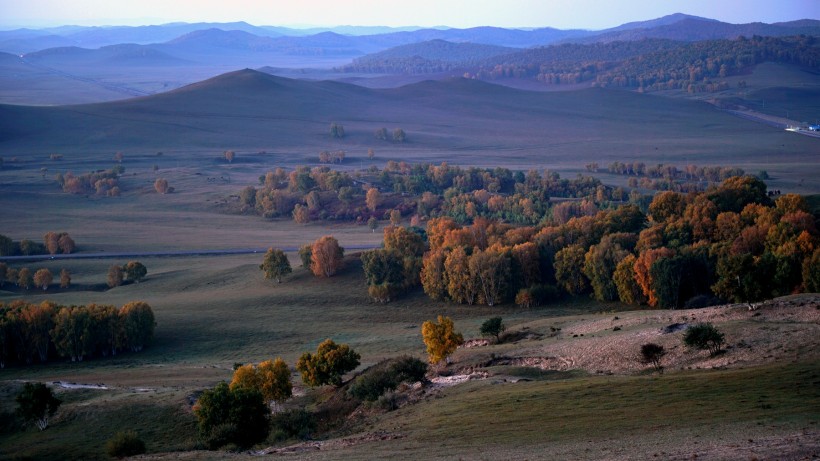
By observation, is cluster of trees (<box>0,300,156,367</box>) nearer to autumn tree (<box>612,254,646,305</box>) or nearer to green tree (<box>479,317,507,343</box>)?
green tree (<box>479,317,507,343</box>)

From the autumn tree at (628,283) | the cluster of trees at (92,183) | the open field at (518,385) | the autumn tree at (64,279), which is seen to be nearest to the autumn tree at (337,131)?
the cluster of trees at (92,183)

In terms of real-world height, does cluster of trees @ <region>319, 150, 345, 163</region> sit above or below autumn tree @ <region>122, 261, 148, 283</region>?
above

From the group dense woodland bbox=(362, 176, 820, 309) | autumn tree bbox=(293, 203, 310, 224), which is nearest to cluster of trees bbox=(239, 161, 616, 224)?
autumn tree bbox=(293, 203, 310, 224)

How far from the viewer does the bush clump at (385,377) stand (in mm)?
35969

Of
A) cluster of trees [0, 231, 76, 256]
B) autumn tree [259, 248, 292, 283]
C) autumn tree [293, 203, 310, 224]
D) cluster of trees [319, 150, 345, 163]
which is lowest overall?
autumn tree [293, 203, 310, 224]

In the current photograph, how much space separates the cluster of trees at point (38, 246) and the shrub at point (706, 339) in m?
77.9

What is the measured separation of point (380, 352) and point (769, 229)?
3042cm

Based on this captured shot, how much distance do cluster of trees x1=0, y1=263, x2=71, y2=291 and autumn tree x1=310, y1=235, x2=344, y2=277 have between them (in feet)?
83.6

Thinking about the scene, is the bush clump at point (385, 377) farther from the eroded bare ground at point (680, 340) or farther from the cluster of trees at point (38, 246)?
the cluster of trees at point (38, 246)

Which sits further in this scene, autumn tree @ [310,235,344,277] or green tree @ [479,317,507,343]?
autumn tree @ [310,235,344,277]

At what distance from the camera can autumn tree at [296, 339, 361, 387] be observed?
39.6 m

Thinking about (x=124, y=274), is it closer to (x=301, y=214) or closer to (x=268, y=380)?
(x=301, y=214)

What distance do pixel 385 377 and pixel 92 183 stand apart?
374 feet

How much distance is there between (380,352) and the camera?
49.8 m
